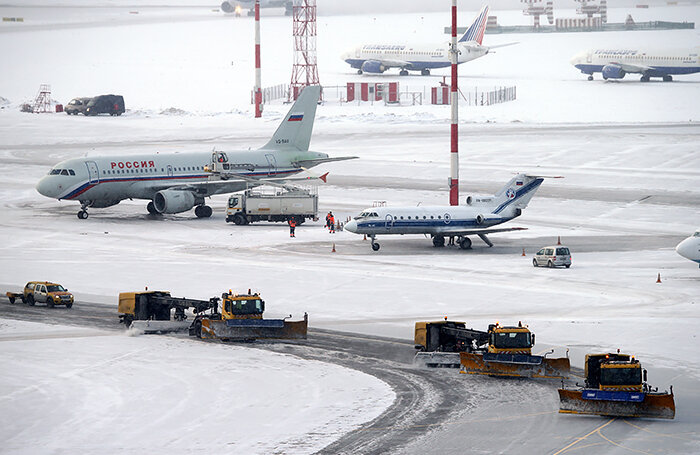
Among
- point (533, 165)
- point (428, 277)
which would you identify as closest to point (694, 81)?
point (533, 165)

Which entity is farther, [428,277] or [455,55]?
[455,55]

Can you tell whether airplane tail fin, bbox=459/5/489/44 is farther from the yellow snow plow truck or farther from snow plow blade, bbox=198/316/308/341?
the yellow snow plow truck

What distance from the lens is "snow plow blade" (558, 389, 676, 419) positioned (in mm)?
38219

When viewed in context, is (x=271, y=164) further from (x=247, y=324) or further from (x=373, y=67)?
(x=373, y=67)

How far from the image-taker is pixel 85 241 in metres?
77.7

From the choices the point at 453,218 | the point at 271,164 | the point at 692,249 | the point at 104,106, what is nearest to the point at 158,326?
the point at 453,218

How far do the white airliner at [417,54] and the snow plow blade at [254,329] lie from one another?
140 m

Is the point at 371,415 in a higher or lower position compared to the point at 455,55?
lower

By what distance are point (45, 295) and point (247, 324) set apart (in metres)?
13.8

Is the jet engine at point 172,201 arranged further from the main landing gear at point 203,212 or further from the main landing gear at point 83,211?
the main landing gear at point 83,211

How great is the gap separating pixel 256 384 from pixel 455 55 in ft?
158

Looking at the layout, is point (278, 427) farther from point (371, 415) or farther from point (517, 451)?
point (517, 451)

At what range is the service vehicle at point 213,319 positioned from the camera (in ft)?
164

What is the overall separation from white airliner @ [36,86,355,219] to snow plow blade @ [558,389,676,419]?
52.9m
